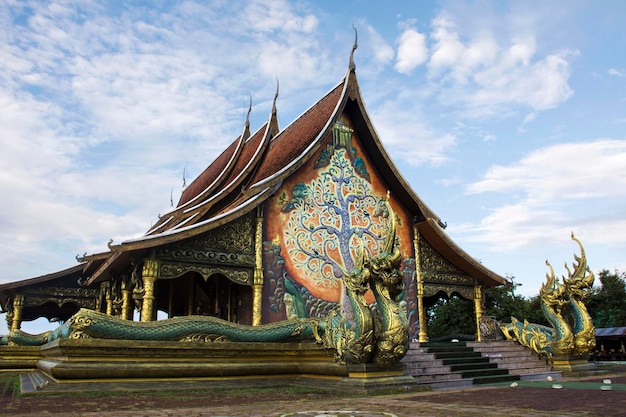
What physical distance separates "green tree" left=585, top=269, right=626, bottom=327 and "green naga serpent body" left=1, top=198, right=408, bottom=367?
19.1 m

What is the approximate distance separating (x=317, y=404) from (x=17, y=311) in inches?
469

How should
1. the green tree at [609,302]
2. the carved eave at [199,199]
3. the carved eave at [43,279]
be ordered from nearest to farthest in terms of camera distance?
the carved eave at [199,199], the carved eave at [43,279], the green tree at [609,302]

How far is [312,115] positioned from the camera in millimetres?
12398

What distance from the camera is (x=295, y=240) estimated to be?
1034 cm

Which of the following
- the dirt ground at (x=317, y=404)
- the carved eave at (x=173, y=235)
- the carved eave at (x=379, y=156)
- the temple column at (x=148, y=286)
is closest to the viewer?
the dirt ground at (x=317, y=404)

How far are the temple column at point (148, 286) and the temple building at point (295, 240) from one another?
0.02 meters

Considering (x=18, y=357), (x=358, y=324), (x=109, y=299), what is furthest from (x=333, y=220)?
(x=18, y=357)

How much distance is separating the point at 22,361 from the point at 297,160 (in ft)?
24.5

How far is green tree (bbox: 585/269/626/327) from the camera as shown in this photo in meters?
22.3

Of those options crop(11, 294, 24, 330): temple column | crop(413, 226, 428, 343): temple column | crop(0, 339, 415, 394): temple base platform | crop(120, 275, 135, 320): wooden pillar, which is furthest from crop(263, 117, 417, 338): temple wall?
crop(11, 294, 24, 330): temple column

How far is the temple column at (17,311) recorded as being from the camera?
1355 centimetres

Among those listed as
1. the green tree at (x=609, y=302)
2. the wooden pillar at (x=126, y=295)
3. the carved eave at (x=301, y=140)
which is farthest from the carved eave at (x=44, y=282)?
the green tree at (x=609, y=302)

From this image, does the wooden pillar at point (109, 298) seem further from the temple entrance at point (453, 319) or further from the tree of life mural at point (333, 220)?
the temple entrance at point (453, 319)

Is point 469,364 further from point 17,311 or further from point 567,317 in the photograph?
point 17,311
